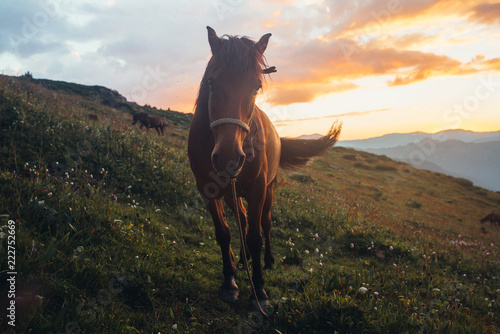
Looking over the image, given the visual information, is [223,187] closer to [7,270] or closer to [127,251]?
[127,251]

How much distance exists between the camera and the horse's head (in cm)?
259

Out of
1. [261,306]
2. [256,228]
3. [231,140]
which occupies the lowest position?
[261,306]

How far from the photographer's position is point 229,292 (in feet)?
12.1

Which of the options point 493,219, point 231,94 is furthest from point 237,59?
point 493,219

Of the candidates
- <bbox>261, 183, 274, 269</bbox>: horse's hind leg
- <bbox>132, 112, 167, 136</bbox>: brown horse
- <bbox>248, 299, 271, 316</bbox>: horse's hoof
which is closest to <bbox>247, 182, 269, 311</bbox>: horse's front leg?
<bbox>248, 299, 271, 316</bbox>: horse's hoof

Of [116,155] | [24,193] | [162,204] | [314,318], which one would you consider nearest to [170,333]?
[314,318]

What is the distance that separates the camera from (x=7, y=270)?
2.42m

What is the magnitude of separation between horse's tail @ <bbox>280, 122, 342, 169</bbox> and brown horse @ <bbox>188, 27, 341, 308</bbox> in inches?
89.0

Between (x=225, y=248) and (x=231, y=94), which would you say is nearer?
(x=231, y=94)

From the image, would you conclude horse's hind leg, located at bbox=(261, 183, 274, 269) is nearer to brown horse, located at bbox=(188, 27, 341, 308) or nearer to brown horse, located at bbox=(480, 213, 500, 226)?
brown horse, located at bbox=(188, 27, 341, 308)

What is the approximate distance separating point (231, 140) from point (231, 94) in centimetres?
57

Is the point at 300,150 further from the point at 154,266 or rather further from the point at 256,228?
the point at 154,266

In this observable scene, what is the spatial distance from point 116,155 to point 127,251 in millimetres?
4557

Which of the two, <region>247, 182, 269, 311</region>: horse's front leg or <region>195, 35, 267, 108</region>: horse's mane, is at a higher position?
<region>195, 35, 267, 108</region>: horse's mane
